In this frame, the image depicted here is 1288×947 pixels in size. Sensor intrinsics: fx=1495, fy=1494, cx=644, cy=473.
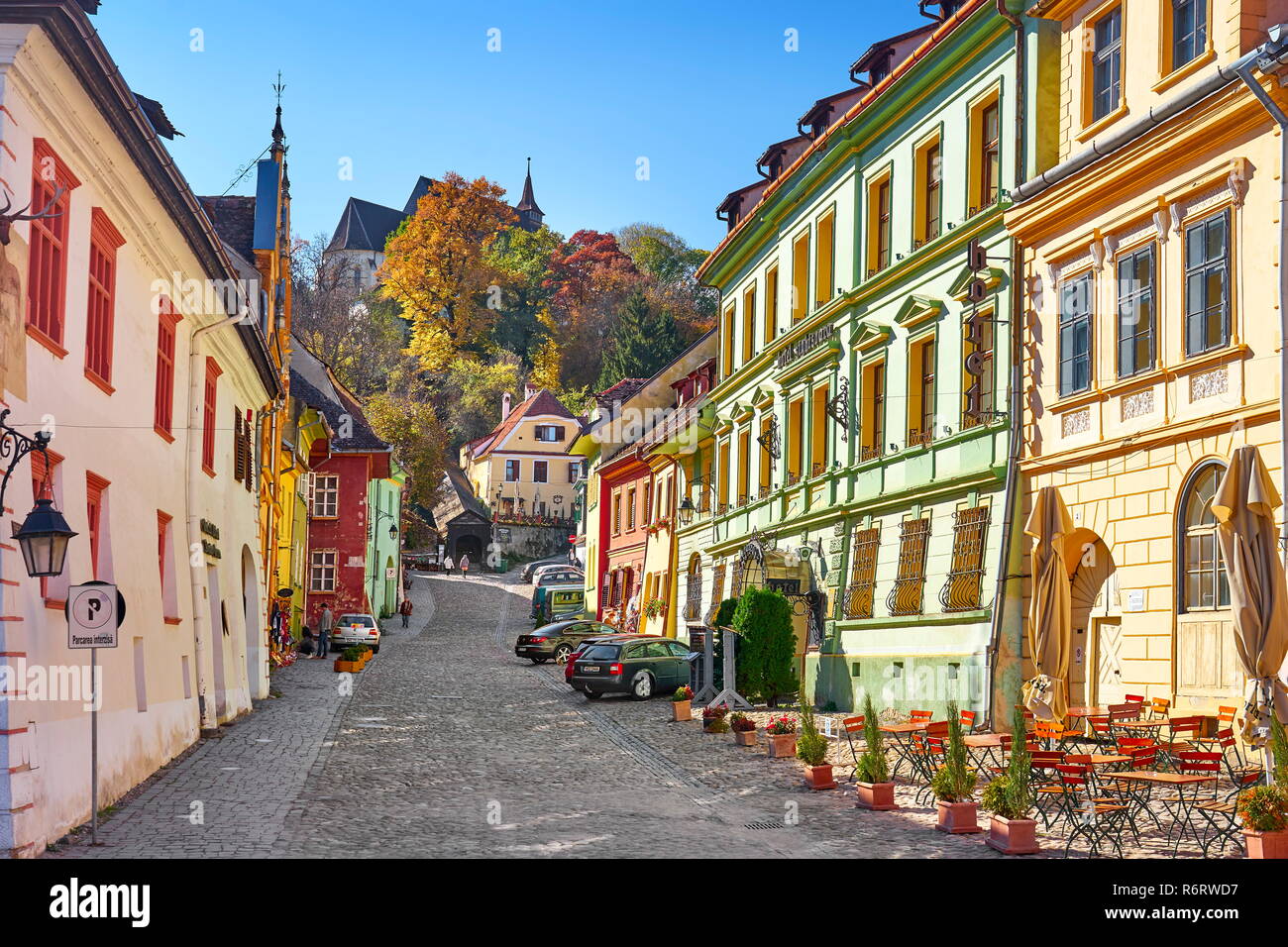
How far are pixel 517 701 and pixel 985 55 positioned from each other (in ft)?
48.4

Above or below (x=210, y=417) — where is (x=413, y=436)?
above

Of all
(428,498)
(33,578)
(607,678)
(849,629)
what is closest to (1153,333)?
(849,629)

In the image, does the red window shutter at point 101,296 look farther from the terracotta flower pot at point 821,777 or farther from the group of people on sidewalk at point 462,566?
the group of people on sidewalk at point 462,566

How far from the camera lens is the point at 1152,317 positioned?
59.4ft

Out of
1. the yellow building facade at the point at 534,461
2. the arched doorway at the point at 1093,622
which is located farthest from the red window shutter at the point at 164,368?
the yellow building facade at the point at 534,461

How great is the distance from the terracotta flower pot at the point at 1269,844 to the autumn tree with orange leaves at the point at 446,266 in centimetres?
8763

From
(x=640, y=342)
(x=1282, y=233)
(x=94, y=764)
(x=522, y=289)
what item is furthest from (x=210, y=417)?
(x=522, y=289)

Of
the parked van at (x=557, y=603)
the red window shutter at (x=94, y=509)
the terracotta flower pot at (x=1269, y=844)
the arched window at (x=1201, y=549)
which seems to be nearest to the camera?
the terracotta flower pot at (x=1269, y=844)

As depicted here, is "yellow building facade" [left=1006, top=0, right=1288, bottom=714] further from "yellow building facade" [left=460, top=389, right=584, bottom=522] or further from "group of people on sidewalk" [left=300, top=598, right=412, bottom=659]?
"yellow building facade" [left=460, top=389, right=584, bottom=522]

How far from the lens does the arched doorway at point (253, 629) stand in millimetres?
27766

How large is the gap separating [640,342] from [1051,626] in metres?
69.2

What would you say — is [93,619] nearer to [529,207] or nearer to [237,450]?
[237,450]

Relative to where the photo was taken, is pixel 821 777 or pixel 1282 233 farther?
pixel 821 777

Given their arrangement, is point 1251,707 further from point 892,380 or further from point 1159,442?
point 892,380
